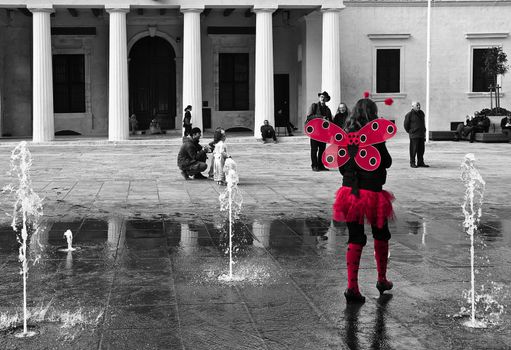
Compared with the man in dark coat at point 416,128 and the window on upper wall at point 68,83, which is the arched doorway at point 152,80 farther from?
the man in dark coat at point 416,128

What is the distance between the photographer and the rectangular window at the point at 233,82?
1513 inches

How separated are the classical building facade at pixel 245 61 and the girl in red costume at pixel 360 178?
95.1 feet

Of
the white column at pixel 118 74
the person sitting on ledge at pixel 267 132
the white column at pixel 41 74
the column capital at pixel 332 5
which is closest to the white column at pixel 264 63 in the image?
the person sitting on ledge at pixel 267 132

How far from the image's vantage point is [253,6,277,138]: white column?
32781 millimetres

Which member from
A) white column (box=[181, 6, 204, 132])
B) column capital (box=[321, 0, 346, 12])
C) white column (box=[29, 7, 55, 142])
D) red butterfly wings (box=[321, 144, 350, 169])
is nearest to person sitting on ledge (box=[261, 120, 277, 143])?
white column (box=[181, 6, 204, 132])

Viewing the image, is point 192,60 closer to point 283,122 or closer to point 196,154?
point 283,122

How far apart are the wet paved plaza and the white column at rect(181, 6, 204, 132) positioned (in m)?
17.7

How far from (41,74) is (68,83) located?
5.48m

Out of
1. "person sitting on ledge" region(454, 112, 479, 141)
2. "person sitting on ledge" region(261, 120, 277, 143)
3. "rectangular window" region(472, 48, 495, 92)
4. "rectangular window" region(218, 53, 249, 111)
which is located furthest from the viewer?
"rectangular window" region(218, 53, 249, 111)

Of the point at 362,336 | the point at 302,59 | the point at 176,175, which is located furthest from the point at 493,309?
the point at 302,59

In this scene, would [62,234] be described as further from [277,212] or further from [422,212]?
[422,212]

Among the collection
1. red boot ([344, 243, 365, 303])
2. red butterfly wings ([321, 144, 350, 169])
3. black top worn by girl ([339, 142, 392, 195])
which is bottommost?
red boot ([344, 243, 365, 303])

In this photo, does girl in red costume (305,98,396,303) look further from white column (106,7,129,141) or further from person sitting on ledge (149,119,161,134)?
person sitting on ledge (149,119,161,134)

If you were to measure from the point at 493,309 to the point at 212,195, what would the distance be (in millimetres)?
8496
